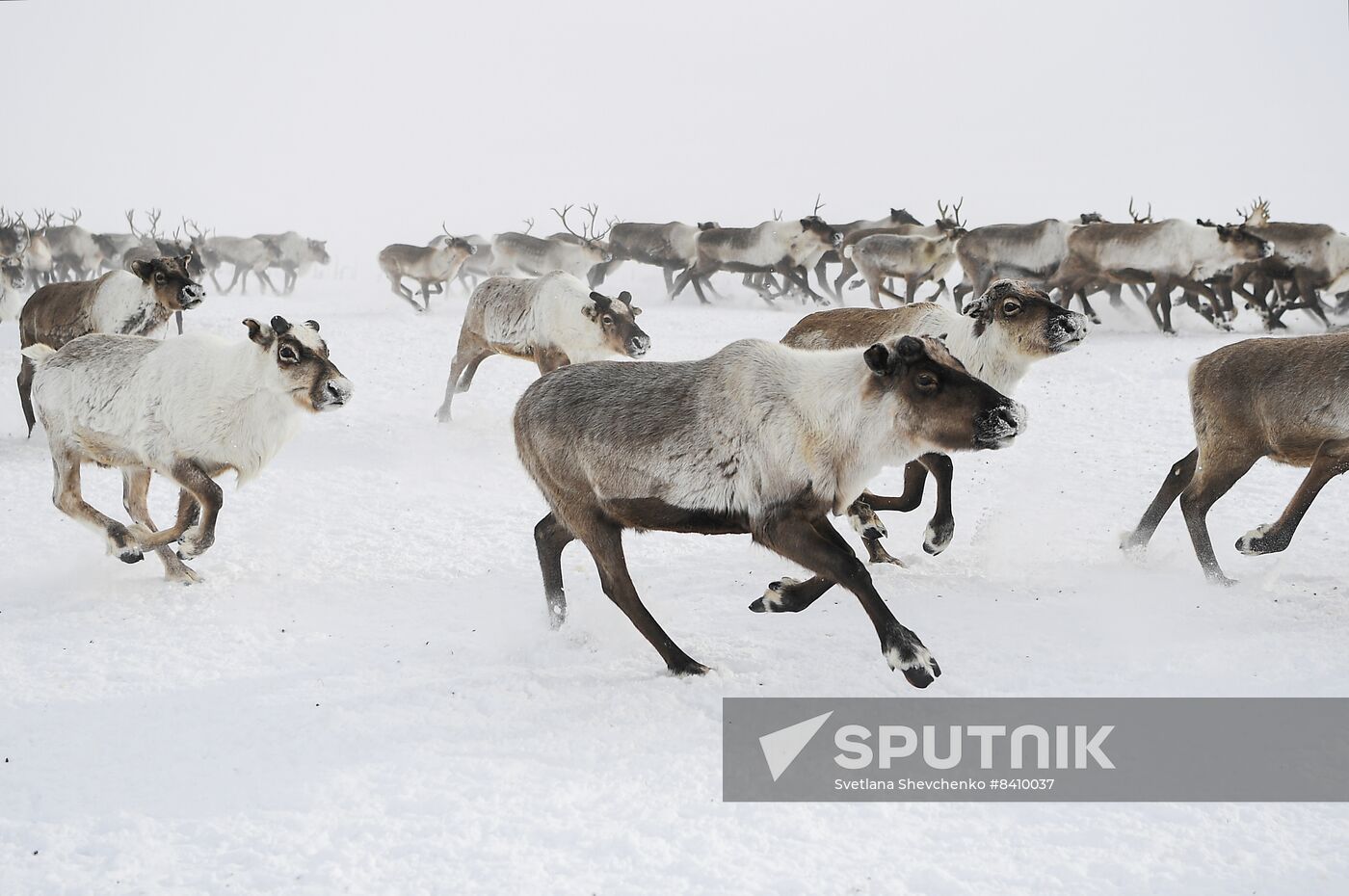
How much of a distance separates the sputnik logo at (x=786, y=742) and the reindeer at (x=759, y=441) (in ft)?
1.38

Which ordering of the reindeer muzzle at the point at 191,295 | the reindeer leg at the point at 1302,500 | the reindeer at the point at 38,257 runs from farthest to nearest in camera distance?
the reindeer at the point at 38,257
the reindeer muzzle at the point at 191,295
the reindeer leg at the point at 1302,500

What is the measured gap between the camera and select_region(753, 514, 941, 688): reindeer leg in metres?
4.08

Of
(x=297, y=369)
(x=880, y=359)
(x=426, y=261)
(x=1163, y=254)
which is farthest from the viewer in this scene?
(x=426, y=261)

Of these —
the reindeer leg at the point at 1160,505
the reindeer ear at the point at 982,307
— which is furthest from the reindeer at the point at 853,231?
the reindeer leg at the point at 1160,505

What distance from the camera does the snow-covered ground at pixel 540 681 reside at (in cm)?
319

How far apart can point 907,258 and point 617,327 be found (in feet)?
29.8

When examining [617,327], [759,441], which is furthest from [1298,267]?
[759,441]

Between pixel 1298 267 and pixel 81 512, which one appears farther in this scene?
pixel 1298 267

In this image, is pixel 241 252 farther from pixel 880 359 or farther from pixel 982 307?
pixel 880 359

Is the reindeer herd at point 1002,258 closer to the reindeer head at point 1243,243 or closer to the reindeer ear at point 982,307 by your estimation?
the reindeer head at point 1243,243

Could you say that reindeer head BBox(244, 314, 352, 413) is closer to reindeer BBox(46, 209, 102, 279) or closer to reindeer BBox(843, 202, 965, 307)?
reindeer BBox(843, 202, 965, 307)

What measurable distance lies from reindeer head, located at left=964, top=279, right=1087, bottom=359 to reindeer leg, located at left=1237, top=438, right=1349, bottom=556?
1.37 m

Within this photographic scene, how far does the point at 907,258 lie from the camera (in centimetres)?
1778

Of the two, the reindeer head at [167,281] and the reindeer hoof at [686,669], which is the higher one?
the reindeer head at [167,281]
